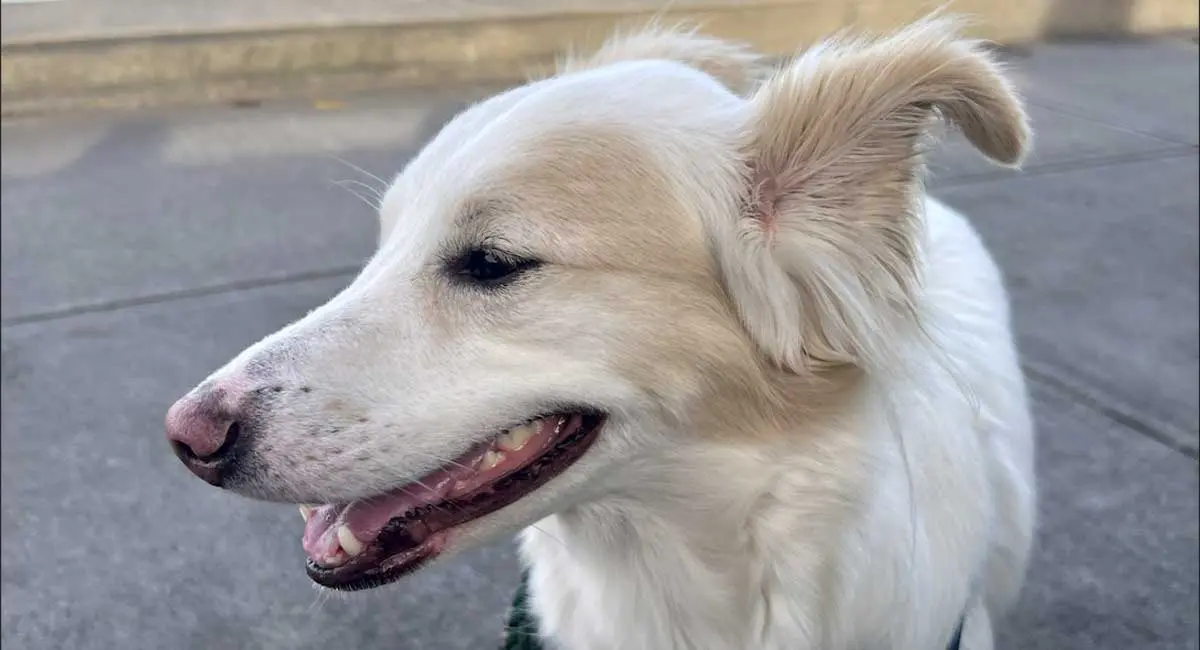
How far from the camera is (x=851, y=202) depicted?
1895mm

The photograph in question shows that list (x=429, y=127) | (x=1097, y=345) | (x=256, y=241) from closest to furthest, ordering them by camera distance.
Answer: (x=1097, y=345) → (x=256, y=241) → (x=429, y=127)

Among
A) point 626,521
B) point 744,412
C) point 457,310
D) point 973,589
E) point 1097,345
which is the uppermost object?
point 457,310

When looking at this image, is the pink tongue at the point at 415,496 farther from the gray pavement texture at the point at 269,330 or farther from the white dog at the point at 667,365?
the gray pavement texture at the point at 269,330

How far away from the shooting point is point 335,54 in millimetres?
7738

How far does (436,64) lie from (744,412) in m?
6.51

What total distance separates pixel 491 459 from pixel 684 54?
111cm

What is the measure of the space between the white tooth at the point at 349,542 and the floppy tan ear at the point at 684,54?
111 cm

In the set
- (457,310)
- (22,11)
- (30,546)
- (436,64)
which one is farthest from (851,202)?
(22,11)

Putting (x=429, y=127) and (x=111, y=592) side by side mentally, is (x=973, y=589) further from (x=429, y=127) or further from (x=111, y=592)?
(x=429, y=127)

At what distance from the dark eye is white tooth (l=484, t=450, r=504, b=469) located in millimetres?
276

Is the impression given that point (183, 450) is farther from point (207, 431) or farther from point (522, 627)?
point (522, 627)

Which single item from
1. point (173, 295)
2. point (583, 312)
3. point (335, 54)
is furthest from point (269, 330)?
point (335, 54)

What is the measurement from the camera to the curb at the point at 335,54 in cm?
701

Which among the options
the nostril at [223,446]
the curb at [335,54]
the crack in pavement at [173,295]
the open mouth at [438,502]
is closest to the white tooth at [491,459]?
the open mouth at [438,502]
